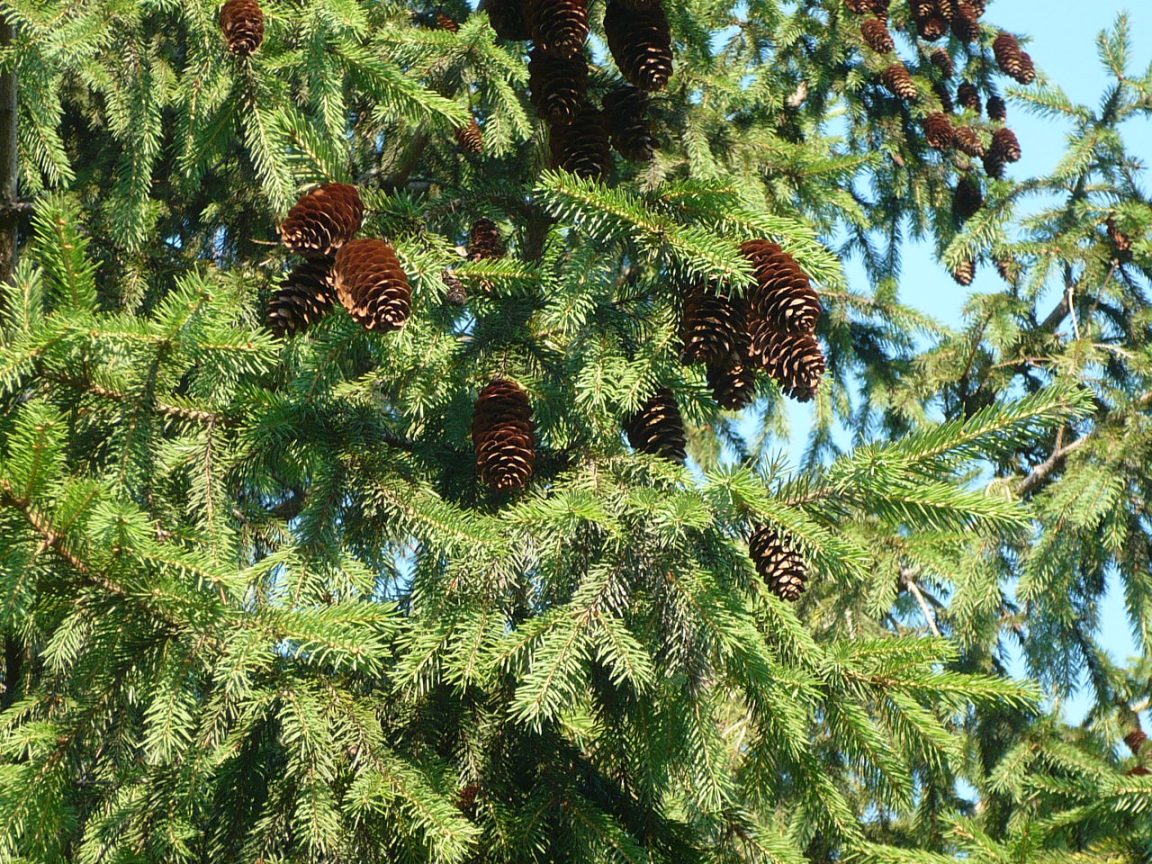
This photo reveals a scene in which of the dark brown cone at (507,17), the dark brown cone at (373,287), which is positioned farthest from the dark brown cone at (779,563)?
the dark brown cone at (507,17)

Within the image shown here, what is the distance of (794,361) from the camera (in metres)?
1.97

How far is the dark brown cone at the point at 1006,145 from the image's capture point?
6.54 meters

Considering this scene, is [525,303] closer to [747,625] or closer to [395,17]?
[747,625]

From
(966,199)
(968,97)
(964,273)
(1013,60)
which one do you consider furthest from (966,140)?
(1013,60)

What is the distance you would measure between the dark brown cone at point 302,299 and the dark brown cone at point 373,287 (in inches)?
3.6

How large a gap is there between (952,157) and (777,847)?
17.4 feet

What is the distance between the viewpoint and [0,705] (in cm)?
418

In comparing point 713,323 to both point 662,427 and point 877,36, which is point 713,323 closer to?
point 662,427

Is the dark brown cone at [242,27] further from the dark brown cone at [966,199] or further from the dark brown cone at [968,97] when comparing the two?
the dark brown cone at [968,97]

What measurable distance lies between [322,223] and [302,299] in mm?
137

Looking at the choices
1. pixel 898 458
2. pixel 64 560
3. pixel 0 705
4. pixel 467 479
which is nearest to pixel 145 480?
pixel 64 560

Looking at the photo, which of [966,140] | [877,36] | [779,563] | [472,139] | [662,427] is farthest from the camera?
[966,140]

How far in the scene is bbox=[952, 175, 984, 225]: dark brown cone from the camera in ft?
21.8

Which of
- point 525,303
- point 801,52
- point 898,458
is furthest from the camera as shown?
point 801,52
